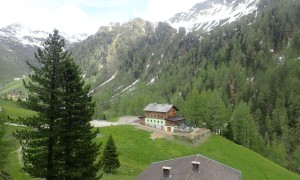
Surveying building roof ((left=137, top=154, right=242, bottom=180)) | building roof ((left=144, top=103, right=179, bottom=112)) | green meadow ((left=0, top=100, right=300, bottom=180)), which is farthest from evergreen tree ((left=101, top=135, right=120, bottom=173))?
building roof ((left=144, top=103, right=179, bottom=112))

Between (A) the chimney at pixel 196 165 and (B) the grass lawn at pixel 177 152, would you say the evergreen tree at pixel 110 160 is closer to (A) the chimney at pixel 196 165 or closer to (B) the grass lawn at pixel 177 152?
(B) the grass lawn at pixel 177 152

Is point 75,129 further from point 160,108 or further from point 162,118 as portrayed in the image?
point 160,108

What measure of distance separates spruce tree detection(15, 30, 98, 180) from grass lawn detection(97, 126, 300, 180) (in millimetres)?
34003

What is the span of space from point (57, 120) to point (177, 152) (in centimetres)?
4870

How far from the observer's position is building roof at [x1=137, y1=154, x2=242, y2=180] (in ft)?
141

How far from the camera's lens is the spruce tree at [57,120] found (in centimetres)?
3188

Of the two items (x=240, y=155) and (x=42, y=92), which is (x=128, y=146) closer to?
(x=240, y=155)

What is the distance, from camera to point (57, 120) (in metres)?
32.8

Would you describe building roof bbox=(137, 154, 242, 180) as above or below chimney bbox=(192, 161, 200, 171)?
below

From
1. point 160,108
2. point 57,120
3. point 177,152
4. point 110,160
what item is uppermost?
point 160,108

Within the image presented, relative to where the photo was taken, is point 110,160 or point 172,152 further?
point 172,152

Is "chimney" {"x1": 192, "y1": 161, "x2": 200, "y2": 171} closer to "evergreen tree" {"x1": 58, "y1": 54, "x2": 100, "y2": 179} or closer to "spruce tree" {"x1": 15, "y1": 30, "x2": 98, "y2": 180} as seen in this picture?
"evergreen tree" {"x1": 58, "y1": 54, "x2": 100, "y2": 179}

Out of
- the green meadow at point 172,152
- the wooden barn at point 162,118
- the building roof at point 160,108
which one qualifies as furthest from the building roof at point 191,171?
the building roof at point 160,108

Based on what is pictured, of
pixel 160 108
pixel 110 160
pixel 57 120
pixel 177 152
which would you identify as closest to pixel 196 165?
pixel 57 120
